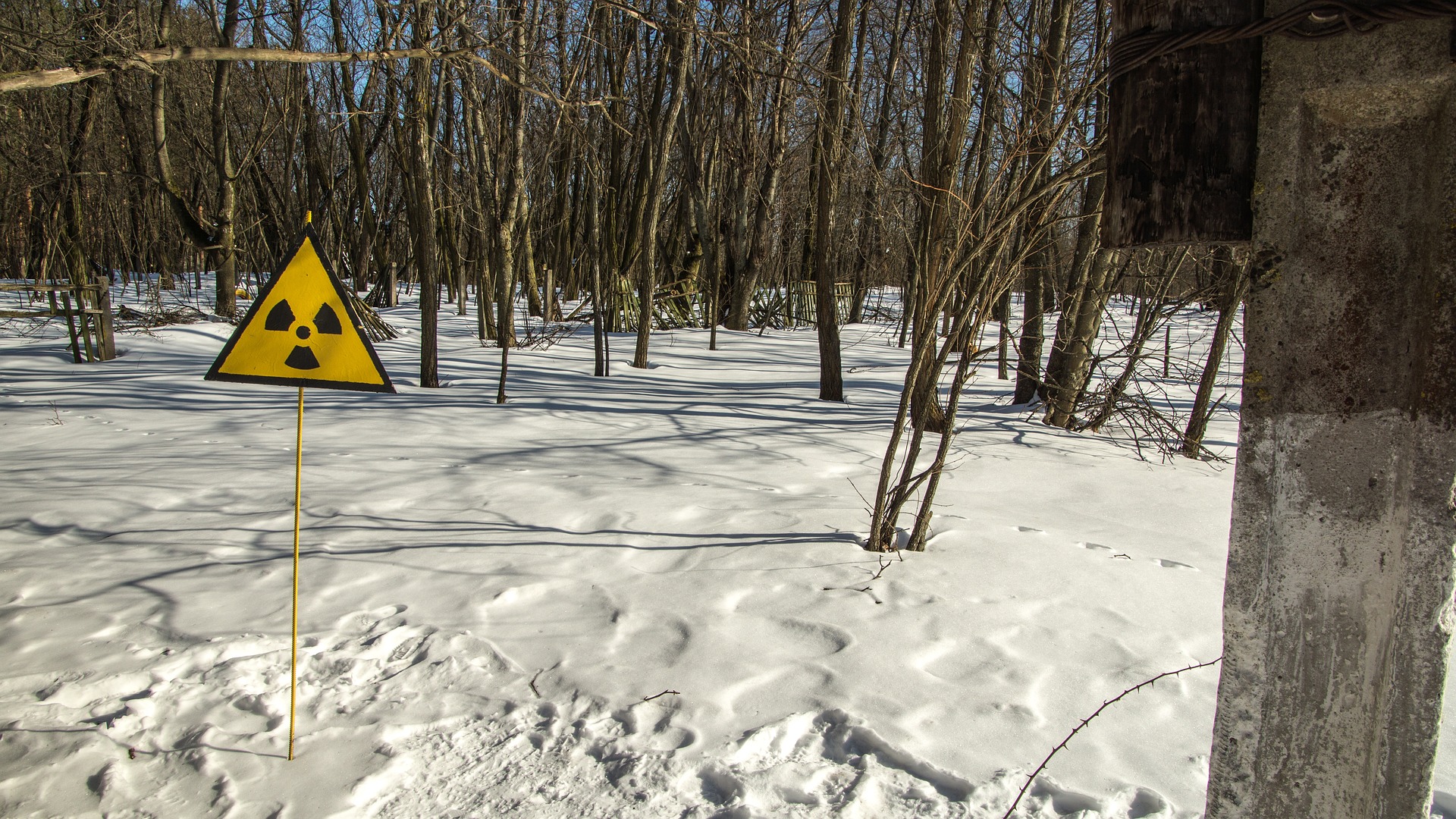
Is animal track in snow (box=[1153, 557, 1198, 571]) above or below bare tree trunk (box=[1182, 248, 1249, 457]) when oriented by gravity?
below

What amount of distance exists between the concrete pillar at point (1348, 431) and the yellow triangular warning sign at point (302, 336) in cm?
241

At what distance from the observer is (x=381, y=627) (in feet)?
11.2

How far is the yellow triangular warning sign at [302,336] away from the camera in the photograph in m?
2.87

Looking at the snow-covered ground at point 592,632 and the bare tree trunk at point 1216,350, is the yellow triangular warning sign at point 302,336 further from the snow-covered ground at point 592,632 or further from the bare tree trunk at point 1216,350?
the bare tree trunk at point 1216,350

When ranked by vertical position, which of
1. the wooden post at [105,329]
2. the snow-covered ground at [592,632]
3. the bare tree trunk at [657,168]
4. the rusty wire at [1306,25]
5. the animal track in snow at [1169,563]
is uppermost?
the bare tree trunk at [657,168]

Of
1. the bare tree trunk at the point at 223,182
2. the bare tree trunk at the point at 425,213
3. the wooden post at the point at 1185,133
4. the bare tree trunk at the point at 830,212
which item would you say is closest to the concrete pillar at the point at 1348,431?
the wooden post at the point at 1185,133

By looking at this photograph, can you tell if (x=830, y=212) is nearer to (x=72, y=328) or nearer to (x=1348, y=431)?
(x=1348, y=431)

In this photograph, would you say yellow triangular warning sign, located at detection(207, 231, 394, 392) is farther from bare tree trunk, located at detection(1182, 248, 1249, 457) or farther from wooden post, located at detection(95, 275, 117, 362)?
wooden post, located at detection(95, 275, 117, 362)

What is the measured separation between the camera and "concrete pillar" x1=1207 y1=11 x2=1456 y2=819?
124 cm

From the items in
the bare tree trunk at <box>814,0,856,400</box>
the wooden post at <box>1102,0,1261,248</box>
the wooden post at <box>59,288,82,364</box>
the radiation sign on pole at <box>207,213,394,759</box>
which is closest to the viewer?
the wooden post at <box>1102,0,1261,248</box>

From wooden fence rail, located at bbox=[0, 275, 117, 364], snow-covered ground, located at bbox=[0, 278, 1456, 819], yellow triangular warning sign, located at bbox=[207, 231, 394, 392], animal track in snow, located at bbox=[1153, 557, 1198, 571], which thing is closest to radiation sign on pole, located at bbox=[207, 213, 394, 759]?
yellow triangular warning sign, located at bbox=[207, 231, 394, 392]

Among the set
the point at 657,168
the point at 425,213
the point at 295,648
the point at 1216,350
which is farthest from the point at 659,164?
the point at 295,648

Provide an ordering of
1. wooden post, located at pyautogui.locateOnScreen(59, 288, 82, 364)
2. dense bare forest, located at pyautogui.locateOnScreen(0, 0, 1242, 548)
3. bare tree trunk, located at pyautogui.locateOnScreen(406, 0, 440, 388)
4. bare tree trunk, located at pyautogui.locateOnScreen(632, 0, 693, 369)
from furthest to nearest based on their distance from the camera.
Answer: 1. wooden post, located at pyautogui.locateOnScreen(59, 288, 82, 364)
2. bare tree trunk, located at pyautogui.locateOnScreen(632, 0, 693, 369)
3. bare tree trunk, located at pyautogui.locateOnScreen(406, 0, 440, 388)
4. dense bare forest, located at pyautogui.locateOnScreen(0, 0, 1242, 548)

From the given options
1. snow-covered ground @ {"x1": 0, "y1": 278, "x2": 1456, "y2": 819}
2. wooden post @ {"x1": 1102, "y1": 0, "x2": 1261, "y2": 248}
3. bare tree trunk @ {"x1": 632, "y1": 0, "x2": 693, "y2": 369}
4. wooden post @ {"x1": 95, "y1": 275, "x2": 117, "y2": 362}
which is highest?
bare tree trunk @ {"x1": 632, "y1": 0, "x2": 693, "y2": 369}
